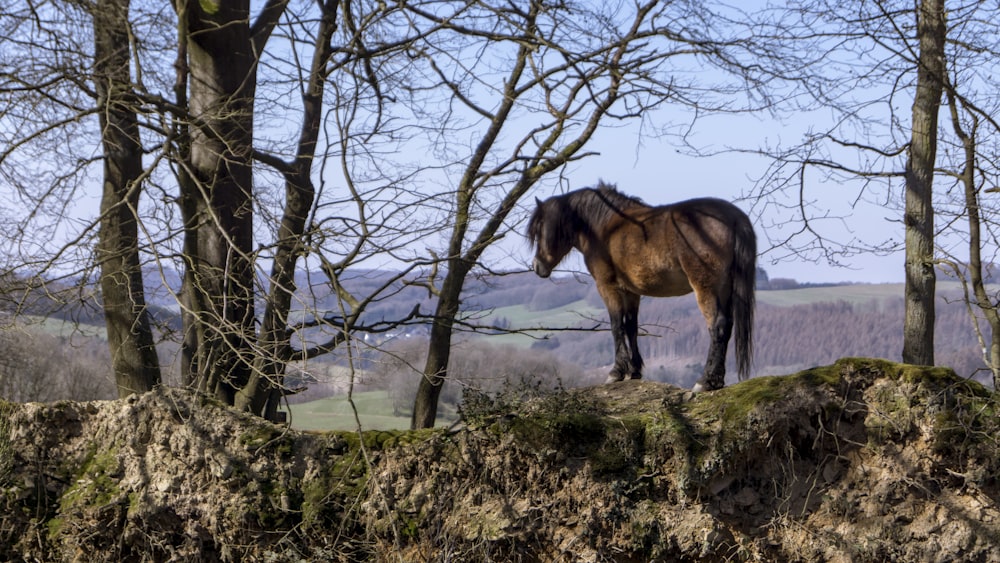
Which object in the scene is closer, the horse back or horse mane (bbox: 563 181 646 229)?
the horse back

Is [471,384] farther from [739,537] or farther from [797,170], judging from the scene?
[797,170]

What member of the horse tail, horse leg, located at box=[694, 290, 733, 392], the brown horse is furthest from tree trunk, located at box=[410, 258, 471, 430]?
the horse tail

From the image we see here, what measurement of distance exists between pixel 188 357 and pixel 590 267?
11.4 feet

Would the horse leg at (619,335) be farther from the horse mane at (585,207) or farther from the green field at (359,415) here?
the green field at (359,415)

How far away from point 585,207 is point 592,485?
7.29ft

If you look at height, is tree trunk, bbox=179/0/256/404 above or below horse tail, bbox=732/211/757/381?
above

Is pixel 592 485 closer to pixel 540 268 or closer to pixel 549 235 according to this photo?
pixel 540 268

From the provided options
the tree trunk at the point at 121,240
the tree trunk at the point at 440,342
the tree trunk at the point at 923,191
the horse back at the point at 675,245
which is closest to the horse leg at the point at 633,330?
the horse back at the point at 675,245

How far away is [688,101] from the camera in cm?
719

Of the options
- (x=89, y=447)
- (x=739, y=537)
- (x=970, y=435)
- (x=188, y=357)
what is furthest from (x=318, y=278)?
(x=970, y=435)

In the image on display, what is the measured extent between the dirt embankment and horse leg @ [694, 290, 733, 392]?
30cm

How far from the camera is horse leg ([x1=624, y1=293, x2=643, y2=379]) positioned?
661 centimetres

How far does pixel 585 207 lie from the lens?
6754mm

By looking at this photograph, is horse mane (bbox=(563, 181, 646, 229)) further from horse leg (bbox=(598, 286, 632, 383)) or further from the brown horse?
horse leg (bbox=(598, 286, 632, 383))
